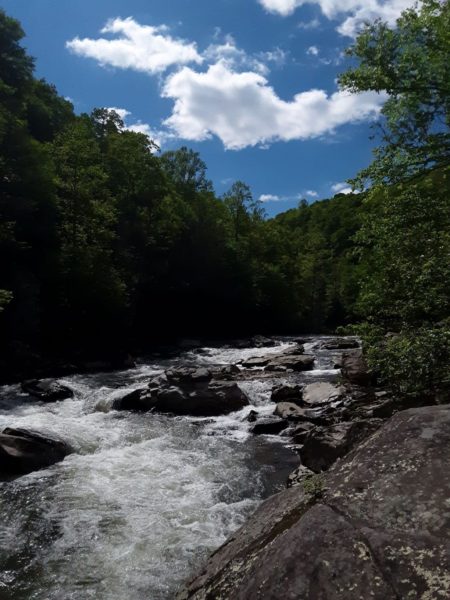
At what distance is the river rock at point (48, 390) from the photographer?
768 inches

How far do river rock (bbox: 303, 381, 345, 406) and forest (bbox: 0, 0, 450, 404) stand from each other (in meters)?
3.03

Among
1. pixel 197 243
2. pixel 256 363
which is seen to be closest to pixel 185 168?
pixel 197 243

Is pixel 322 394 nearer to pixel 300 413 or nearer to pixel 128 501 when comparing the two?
pixel 300 413

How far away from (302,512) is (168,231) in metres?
46.1

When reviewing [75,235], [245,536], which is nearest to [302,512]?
[245,536]

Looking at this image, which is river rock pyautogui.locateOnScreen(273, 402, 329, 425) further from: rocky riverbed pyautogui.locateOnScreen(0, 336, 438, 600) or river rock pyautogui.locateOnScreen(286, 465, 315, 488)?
river rock pyautogui.locateOnScreen(286, 465, 315, 488)

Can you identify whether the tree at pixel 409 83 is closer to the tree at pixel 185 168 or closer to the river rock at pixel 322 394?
the river rock at pixel 322 394

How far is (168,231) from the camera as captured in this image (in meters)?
48.8

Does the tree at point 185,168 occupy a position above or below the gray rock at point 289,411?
above

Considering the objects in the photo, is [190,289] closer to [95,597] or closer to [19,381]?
[19,381]

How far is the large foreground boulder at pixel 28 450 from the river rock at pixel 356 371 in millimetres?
11486

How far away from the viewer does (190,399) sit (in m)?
17.7

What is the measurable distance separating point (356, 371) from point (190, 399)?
7.01m

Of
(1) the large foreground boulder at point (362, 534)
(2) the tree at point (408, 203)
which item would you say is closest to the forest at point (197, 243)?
(2) the tree at point (408, 203)
